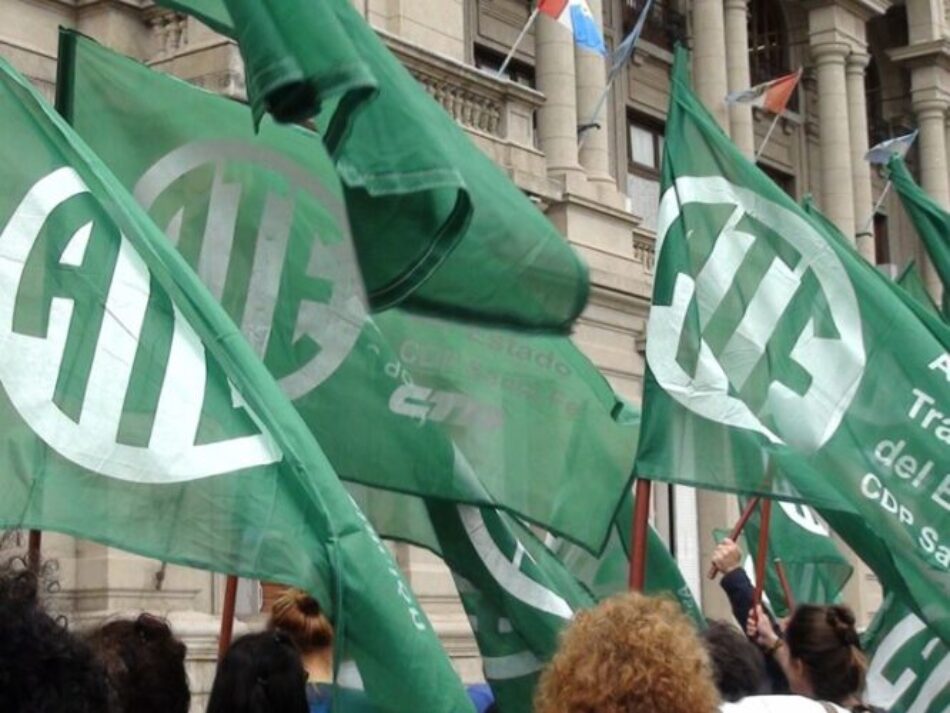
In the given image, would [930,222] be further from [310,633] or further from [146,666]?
[146,666]

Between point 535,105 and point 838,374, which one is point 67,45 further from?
point 535,105

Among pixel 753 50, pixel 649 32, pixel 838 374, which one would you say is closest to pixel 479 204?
pixel 838 374

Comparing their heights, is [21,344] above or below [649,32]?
below

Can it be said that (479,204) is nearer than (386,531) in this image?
Yes

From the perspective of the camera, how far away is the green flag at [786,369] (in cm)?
675

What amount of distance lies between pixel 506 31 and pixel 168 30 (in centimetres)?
1040

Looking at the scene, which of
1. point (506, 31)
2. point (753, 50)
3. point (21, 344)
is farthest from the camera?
point (753, 50)

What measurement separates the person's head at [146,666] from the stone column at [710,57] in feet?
70.8

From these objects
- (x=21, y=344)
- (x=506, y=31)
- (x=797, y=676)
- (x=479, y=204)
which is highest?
(x=506, y=31)

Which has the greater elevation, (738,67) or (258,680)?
(738,67)

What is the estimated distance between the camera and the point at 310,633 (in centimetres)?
509

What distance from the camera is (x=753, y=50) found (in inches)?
1168

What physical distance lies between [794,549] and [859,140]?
762 inches

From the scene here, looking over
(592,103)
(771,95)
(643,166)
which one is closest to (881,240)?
(643,166)
